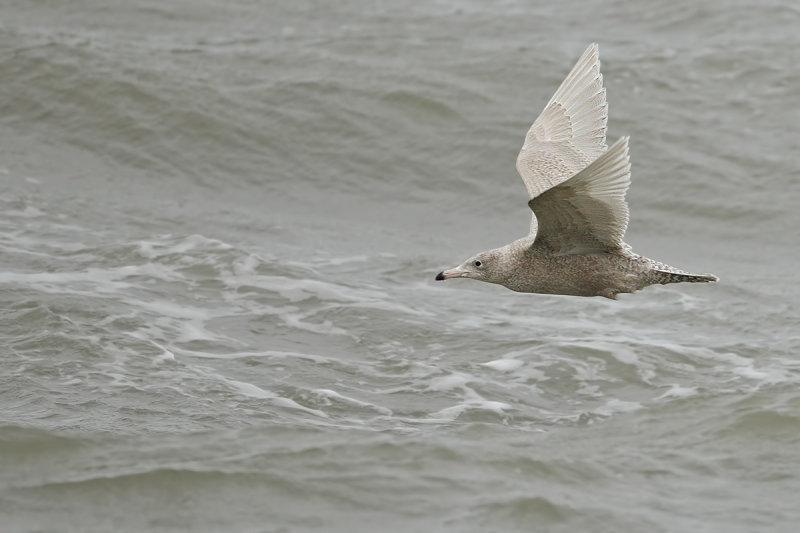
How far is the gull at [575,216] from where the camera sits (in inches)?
295

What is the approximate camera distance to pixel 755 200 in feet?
44.1

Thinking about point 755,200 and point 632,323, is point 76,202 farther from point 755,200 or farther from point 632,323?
point 755,200

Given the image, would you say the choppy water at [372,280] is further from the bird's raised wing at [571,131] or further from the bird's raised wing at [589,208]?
the bird's raised wing at [571,131]

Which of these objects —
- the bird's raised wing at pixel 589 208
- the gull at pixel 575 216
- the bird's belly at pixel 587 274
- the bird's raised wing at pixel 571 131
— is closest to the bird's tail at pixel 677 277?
the gull at pixel 575 216

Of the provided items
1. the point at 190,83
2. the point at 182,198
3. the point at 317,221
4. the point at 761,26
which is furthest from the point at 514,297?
the point at 761,26

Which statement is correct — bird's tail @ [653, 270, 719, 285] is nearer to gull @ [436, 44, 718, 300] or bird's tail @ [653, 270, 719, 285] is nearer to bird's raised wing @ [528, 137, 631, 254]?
gull @ [436, 44, 718, 300]

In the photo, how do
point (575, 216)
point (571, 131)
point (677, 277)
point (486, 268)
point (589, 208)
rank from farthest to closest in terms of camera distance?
point (571, 131), point (486, 268), point (677, 277), point (575, 216), point (589, 208)

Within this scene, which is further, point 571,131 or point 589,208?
point 571,131

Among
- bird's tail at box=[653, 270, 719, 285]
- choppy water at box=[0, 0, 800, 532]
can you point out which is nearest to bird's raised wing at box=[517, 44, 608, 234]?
bird's tail at box=[653, 270, 719, 285]

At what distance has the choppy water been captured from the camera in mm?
7805

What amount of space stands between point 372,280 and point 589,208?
4420 mm

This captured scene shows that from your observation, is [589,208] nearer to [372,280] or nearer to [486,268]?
[486,268]

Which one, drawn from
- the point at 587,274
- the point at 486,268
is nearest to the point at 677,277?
the point at 587,274

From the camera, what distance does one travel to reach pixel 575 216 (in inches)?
309
